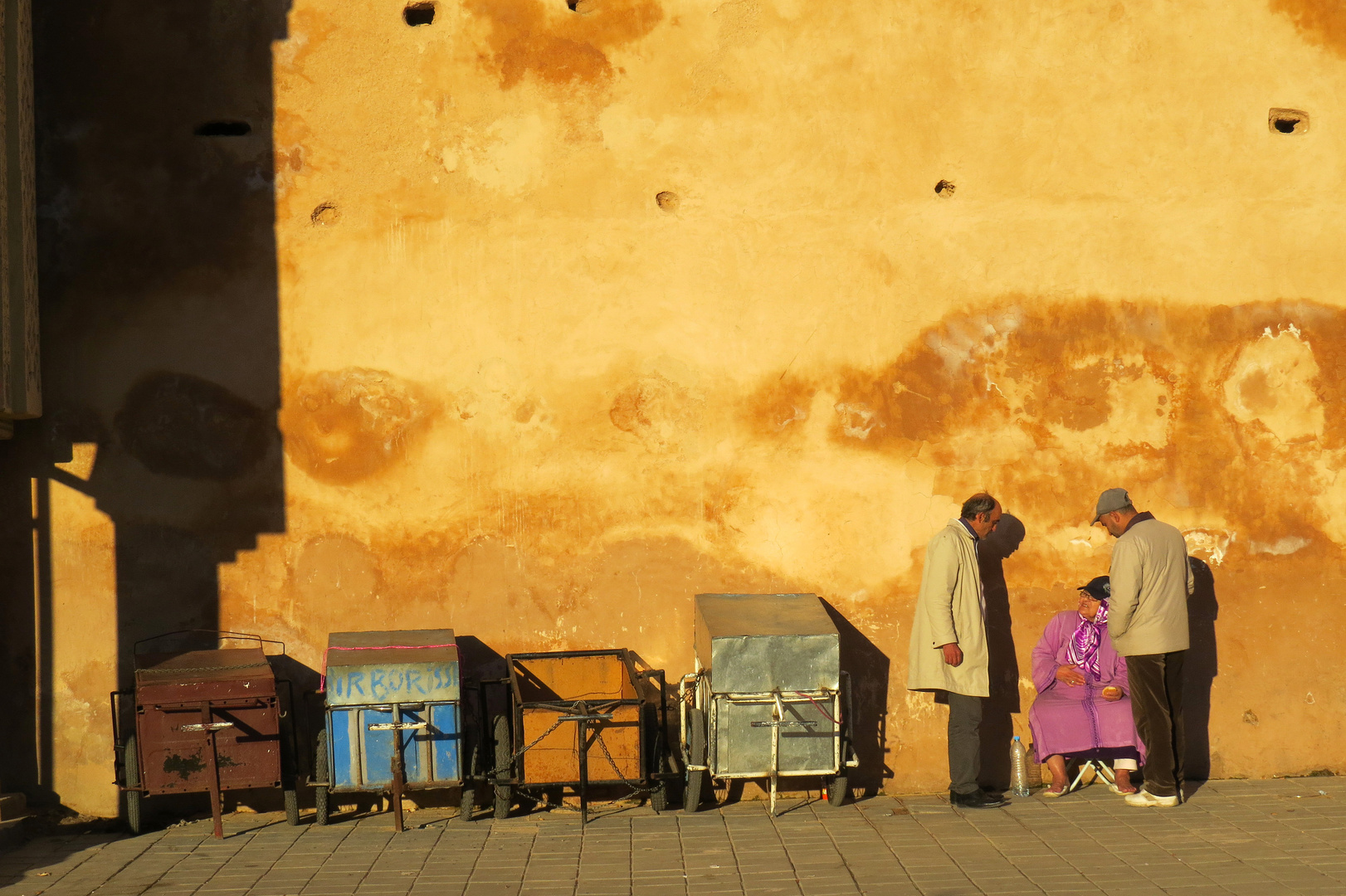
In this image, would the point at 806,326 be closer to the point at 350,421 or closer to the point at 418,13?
the point at 350,421

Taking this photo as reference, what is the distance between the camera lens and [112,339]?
286 inches

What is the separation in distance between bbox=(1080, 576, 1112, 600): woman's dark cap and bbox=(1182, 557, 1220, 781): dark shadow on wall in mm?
655

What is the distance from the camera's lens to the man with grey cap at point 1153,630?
6.84m

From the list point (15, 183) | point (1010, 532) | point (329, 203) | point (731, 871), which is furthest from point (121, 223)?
point (1010, 532)

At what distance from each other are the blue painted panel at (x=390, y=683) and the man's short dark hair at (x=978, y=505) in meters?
3.10

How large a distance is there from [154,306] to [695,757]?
14.0 feet

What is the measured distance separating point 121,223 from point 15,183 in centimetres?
65

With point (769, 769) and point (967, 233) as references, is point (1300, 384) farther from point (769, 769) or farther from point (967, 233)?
point (769, 769)

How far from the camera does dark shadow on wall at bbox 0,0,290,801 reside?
7211 millimetres

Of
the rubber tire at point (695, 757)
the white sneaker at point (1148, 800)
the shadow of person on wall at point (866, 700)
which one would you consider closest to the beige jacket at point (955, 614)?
the shadow of person on wall at point (866, 700)

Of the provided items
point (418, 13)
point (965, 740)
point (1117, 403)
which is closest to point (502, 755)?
point (965, 740)

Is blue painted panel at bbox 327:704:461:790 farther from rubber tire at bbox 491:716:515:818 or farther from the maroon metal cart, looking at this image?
the maroon metal cart

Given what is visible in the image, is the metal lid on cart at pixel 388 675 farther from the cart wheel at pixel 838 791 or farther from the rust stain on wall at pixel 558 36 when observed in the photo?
the rust stain on wall at pixel 558 36

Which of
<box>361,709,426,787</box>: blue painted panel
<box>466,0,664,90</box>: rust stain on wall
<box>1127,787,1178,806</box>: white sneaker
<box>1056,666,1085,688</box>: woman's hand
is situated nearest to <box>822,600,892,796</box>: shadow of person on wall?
<box>1056,666,1085,688</box>: woman's hand
